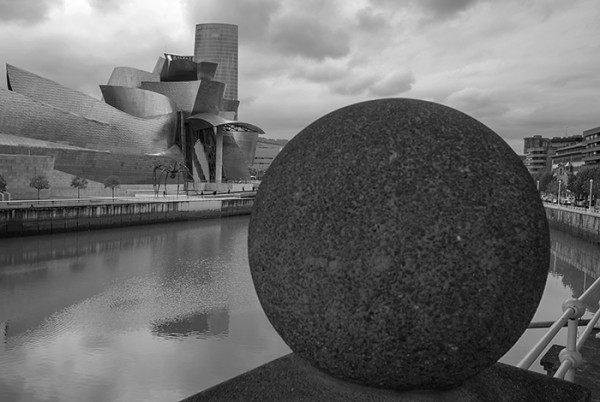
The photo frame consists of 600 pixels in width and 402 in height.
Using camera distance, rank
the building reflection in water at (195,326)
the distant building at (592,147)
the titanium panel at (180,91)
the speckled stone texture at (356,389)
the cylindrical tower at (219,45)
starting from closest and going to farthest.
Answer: the speckled stone texture at (356,389)
the building reflection in water at (195,326)
the titanium panel at (180,91)
the distant building at (592,147)
the cylindrical tower at (219,45)

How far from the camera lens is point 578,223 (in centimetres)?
3162

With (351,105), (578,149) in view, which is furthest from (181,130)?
(578,149)

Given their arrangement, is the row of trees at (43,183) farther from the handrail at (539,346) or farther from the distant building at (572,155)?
the distant building at (572,155)

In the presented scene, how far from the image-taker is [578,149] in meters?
90.9

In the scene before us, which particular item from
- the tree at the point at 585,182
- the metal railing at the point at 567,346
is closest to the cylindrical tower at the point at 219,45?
the tree at the point at 585,182

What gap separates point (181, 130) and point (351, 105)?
57.1 meters

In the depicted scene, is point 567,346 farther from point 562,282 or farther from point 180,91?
point 180,91

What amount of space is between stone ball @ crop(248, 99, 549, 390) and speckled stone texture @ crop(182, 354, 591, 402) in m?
0.06

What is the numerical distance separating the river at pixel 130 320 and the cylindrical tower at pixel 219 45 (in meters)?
92.1

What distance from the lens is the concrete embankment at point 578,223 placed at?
2791 cm

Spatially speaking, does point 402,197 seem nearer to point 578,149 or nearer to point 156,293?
point 156,293

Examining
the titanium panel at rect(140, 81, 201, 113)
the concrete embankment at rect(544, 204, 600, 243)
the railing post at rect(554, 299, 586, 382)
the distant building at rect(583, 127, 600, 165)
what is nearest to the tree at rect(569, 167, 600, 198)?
the concrete embankment at rect(544, 204, 600, 243)

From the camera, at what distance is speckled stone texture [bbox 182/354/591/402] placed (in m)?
1.79

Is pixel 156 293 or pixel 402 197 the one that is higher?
pixel 402 197
